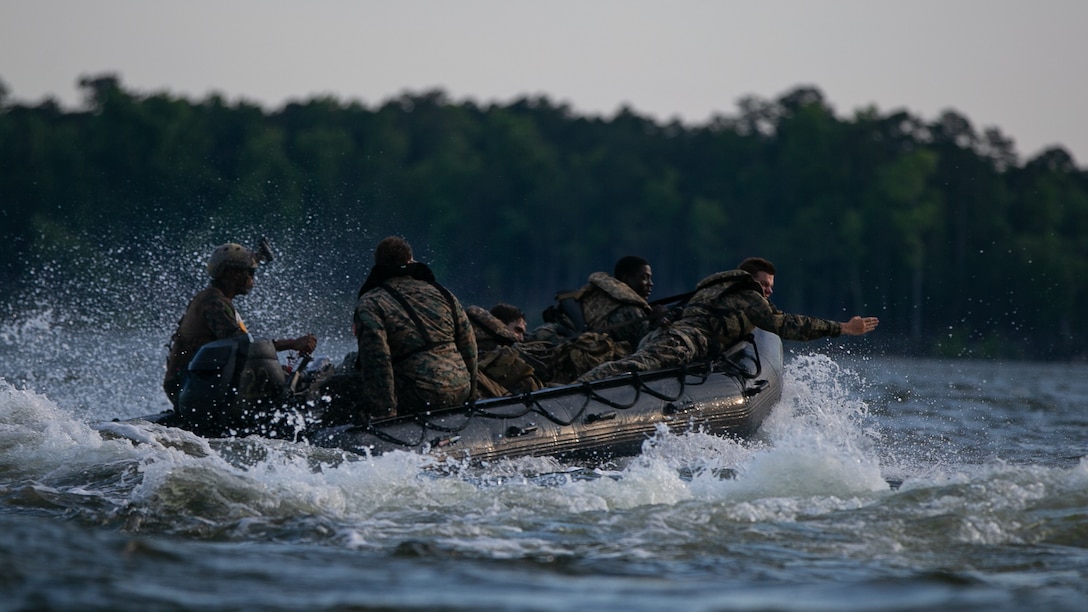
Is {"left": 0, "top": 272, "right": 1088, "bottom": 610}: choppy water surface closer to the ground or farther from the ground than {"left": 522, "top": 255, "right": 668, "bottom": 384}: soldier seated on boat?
closer to the ground

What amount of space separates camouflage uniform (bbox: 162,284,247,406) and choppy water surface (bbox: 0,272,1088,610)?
53cm

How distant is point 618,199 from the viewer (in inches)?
2950

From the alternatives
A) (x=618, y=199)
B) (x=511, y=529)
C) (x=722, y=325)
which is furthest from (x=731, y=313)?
(x=618, y=199)

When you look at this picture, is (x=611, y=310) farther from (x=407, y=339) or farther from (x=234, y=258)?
(x=234, y=258)

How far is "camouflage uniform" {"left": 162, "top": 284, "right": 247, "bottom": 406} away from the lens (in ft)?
30.5

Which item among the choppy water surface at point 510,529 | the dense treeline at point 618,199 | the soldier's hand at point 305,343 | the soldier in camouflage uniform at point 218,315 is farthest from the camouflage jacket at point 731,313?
the dense treeline at point 618,199

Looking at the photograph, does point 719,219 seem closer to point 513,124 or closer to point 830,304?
point 830,304

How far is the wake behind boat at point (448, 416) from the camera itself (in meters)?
8.90

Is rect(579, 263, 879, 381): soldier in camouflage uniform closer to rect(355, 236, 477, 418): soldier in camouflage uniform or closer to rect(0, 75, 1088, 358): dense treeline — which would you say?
rect(355, 236, 477, 418): soldier in camouflage uniform

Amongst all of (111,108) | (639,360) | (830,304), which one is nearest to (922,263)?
(830,304)

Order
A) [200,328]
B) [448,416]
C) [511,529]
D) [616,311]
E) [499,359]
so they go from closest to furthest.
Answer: [511,529] < [448,416] < [200,328] < [499,359] < [616,311]

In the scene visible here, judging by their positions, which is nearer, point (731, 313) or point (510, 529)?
point (510, 529)

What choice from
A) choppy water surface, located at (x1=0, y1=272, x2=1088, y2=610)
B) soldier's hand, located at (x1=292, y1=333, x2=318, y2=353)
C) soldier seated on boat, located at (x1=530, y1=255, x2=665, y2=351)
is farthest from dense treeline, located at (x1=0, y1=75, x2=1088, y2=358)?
choppy water surface, located at (x1=0, y1=272, x2=1088, y2=610)

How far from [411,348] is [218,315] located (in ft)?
4.15
